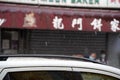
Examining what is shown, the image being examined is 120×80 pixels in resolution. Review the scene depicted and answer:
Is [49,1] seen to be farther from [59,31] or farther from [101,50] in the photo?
[101,50]

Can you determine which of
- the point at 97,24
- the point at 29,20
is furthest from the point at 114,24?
the point at 29,20

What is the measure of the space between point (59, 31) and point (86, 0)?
1298 mm

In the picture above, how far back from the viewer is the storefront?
1173 cm

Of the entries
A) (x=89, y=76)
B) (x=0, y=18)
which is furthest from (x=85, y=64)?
(x=0, y=18)

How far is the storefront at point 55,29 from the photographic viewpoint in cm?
1173

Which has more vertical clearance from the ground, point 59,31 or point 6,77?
point 6,77

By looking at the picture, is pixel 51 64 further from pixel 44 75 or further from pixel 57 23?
pixel 57 23

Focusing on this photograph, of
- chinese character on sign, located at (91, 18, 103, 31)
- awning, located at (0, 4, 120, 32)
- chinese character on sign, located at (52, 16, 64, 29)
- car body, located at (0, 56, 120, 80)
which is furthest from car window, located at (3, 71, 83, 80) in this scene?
chinese character on sign, located at (91, 18, 103, 31)

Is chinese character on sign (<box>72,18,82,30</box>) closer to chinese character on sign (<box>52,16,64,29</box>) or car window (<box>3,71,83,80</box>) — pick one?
chinese character on sign (<box>52,16,64,29</box>)

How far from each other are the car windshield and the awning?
801 centimetres

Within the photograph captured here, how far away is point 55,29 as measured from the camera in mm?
12055

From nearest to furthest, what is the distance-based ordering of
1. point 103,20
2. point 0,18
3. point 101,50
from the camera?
point 0,18, point 103,20, point 101,50

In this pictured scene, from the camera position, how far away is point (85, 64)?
3.81 metres

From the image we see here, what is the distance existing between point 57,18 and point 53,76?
27.3 feet
